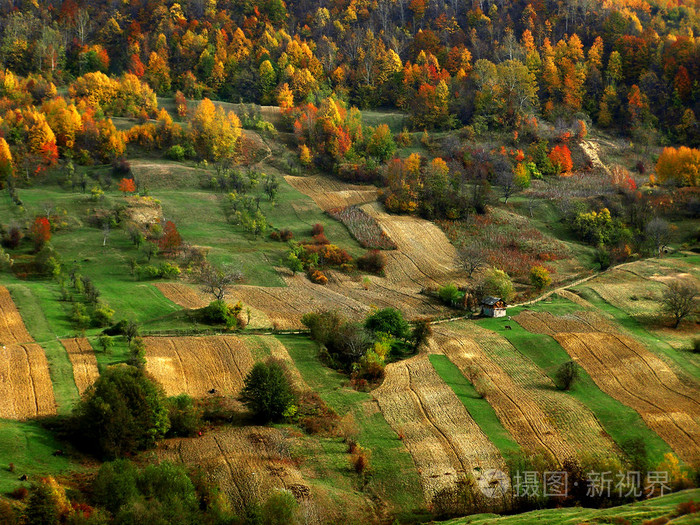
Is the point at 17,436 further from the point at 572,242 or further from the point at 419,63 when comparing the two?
the point at 419,63

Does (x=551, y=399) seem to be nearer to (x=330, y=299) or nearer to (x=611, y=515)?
(x=611, y=515)

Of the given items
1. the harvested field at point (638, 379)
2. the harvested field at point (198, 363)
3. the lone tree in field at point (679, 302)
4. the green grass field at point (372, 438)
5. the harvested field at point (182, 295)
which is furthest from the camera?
the harvested field at point (182, 295)

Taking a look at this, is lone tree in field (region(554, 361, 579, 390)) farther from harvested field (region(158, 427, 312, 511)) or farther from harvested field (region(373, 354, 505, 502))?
harvested field (region(158, 427, 312, 511))

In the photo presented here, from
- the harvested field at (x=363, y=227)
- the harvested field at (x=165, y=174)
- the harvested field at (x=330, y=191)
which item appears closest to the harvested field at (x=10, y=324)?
the harvested field at (x=165, y=174)

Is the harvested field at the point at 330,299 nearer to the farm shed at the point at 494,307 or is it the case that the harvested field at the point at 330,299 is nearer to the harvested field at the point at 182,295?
the harvested field at the point at 182,295

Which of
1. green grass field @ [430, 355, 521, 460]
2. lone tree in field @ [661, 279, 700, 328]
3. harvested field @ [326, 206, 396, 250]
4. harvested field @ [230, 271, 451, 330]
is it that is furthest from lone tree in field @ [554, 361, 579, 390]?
harvested field @ [326, 206, 396, 250]
